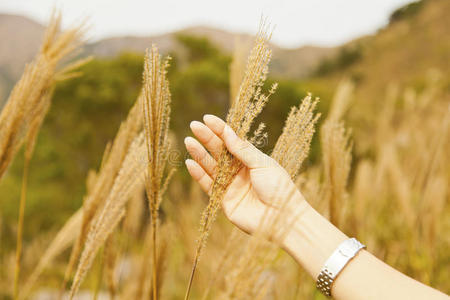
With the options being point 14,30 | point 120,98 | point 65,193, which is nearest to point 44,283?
point 65,193

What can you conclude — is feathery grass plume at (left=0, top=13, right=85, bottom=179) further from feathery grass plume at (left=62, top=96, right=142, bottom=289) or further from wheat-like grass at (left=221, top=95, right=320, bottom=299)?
wheat-like grass at (left=221, top=95, right=320, bottom=299)

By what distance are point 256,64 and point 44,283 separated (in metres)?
5.26

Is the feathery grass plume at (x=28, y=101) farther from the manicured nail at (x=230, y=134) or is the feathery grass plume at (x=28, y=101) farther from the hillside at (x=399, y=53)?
the hillside at (x=399, y=53)

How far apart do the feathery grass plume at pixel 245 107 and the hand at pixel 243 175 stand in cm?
4

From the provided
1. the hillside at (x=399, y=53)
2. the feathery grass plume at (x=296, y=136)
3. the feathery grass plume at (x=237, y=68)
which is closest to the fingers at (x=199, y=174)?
the feathery grass plume at (x=296, y=136)

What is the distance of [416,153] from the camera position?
103 inches

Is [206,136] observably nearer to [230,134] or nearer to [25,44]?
[230,134]

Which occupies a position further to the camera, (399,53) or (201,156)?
(399,53)

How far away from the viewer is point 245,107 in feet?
2.05

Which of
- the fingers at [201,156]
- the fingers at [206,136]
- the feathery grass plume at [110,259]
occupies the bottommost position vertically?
the feathery grass plume at [110,259]

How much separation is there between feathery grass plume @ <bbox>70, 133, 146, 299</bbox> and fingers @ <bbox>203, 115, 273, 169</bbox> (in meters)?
0.20

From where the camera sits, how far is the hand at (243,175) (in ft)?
2.40

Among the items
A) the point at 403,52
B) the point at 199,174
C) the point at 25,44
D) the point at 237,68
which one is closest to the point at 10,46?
the point at 25,44

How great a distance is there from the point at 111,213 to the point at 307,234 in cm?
48
